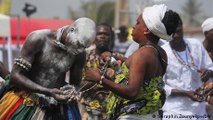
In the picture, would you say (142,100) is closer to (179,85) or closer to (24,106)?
(24,106)

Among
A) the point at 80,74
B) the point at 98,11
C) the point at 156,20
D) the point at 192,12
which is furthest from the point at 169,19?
the point at 192,12

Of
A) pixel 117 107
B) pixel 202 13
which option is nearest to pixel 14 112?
pixel 117 107

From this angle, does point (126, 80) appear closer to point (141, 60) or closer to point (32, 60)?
point (141, 60)

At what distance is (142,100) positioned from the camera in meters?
5.36

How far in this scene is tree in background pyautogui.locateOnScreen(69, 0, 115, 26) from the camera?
41.9 meters

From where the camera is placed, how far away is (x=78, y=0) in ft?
184

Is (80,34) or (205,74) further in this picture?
(205,74)

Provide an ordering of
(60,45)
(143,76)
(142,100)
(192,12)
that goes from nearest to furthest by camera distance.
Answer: (143,76) → (142,100) → (60,45) → (192,12)

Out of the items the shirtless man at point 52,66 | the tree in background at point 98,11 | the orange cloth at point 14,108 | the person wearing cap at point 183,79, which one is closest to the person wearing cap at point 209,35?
the person wearing cap at point 183,79

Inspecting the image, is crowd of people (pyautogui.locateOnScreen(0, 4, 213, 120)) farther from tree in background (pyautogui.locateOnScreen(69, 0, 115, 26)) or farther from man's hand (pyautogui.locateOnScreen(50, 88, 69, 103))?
tree in background (pyautogui.locateOnScreen(69, 0, 115, 26))

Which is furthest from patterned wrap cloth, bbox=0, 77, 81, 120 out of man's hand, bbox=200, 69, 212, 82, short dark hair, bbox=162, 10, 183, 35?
man's hand, bbox=200, 69, 212, 82

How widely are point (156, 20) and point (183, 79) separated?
271cm

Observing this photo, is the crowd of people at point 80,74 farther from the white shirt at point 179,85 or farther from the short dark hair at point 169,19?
the white shirt at point 179,85

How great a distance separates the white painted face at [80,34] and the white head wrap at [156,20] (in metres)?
0.47
